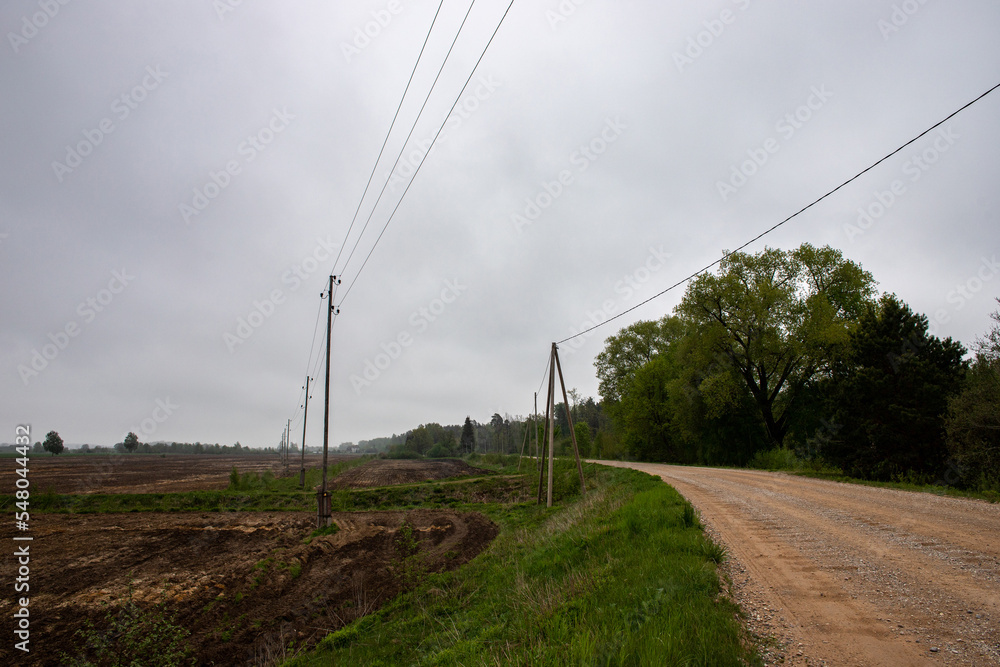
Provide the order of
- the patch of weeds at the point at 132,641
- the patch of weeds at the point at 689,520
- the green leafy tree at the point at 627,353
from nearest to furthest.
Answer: the patch of weeds at the point at 132,641, the patch of weeds at the point at 689,520, the green leafy tree at the point at 627,353

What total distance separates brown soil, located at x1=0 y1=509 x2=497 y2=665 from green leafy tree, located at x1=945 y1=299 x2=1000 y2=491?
14835mm

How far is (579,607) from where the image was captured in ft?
21.5

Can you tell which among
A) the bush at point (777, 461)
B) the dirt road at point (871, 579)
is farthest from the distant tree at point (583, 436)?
the dirt road at point (871, 579)

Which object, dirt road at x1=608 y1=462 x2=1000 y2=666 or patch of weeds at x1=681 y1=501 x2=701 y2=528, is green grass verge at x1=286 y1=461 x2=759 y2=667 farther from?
dirt road at x1=608 y1=462 x2=1000 y2=666

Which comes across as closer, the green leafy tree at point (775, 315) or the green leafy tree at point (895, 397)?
the green leafy tree at point (895, 397)

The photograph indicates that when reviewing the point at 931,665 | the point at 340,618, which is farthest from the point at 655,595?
the point at 340,618

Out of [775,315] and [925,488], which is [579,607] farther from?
[775,315]

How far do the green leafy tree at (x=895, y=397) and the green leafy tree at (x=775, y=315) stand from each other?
1079 cm

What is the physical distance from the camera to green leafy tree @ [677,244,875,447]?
2858cm

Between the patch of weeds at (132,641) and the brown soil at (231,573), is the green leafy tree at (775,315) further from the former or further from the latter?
the patch of weeds at (132,641)

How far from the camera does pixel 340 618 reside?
1030 cm

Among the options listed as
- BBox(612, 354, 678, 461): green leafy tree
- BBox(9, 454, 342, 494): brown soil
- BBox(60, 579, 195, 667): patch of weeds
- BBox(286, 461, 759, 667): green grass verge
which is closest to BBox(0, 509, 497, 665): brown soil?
BBox(60, 579, 195, 667): patch of weeds

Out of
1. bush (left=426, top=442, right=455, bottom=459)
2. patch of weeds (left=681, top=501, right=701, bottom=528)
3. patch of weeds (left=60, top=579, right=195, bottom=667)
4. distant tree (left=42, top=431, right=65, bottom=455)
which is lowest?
patch of weeds (left=60, top=579, right=195, bottom=667)

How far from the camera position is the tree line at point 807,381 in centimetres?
1463
